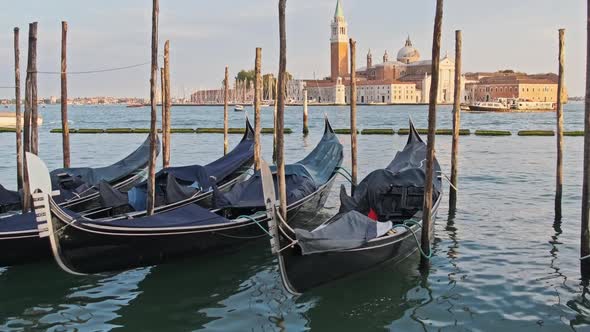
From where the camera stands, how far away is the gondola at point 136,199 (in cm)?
568

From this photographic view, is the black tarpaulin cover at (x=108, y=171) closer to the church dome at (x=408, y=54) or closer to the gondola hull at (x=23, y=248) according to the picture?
the gondola hull at (x=23, y=248)

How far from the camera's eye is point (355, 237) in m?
5.25

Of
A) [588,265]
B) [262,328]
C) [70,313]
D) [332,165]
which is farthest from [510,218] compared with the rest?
[70,313]

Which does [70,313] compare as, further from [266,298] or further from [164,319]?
[266,298]

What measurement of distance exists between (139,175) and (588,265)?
6542 mm

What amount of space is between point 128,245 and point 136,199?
1.82 m

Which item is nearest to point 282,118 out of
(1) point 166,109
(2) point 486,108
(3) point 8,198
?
(3) point 8,198

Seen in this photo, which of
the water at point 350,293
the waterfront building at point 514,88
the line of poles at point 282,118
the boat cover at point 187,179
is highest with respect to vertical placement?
the waterfront building at point 514,88

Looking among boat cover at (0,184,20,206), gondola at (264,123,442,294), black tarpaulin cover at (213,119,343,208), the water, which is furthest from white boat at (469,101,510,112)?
boat cover at (0,184,20,206)

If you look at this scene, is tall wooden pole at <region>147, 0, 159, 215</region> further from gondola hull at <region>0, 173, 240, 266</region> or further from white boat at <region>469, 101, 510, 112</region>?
white boat at <region>469, 101, 510, 112</region>

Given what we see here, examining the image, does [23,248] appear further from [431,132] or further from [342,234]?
[431,132]

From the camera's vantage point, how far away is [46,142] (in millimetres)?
24328

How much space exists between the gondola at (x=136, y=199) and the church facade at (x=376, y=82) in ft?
274

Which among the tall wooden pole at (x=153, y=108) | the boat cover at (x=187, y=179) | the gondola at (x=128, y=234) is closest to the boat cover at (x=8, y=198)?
the boat cover at (x=187, y=179)
